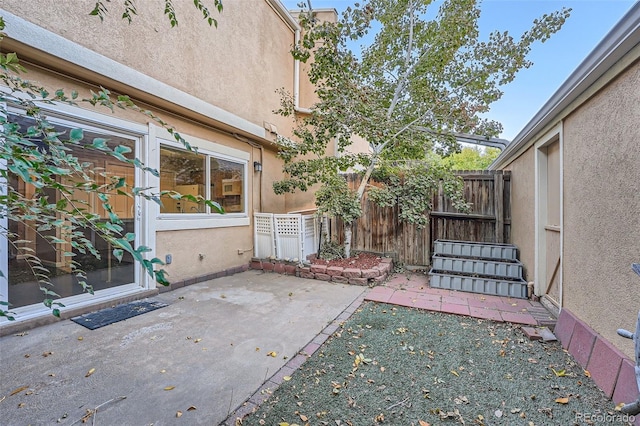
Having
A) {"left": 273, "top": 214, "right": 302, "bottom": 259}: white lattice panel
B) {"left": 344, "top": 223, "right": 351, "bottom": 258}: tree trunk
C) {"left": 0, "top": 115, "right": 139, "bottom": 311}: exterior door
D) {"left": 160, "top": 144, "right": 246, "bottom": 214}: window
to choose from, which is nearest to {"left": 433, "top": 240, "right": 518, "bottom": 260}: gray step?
{"left": 344, "top": 223, "right": 351, "bottom": 258}: tree trunk

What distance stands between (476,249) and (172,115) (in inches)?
245

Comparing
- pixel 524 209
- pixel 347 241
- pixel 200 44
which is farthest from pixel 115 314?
pixel 524 209

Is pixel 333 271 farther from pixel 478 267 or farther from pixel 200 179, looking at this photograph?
pixel 200 179

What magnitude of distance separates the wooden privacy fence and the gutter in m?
2.02

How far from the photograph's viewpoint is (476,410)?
2.18 meters

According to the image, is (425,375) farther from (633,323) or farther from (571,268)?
(571,268)

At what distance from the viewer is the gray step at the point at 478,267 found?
5023 mm

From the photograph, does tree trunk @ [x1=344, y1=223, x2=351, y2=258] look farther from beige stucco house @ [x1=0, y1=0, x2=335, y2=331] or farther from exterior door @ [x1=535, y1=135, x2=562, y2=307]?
exterior door @ [x1=535, y1=135, x2=562, y2=307]

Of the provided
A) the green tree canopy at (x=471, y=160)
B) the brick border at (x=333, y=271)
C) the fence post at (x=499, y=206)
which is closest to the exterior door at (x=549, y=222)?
the fence post at (x=499, y=206)

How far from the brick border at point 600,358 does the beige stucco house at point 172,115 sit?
169 inches

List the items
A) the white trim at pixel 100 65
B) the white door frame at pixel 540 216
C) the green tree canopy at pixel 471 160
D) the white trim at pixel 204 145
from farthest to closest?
the green tree canopy at pixel 471 160, the white trim at pixel 204 145, the white door frame at pixel 540 216, the white trim at pixel 100 65

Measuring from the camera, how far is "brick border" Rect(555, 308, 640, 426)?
216 centimetres

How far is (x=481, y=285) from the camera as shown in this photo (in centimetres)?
496

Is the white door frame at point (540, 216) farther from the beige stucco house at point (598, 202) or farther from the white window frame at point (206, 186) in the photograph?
the white window frame at point (206, 186)
